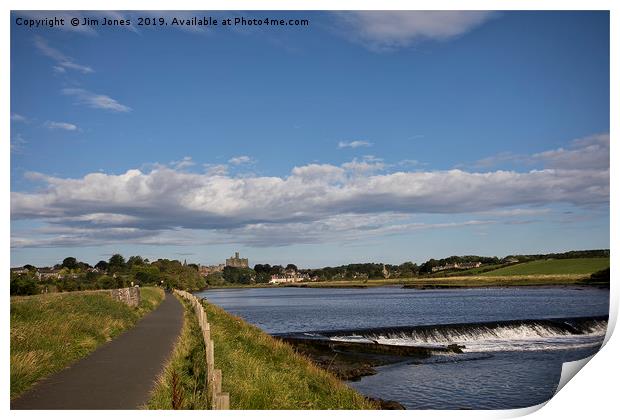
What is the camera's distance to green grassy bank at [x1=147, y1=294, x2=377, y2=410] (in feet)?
31.2

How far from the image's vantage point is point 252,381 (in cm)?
1118

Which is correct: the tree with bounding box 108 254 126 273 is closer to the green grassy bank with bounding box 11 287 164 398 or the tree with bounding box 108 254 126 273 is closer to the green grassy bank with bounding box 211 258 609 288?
the green grassy bank with bounding box 11 287 164 398

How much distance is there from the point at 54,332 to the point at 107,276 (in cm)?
3577

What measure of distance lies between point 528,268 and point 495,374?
5114 centimetres

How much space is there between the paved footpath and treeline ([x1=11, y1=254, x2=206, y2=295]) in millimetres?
3835

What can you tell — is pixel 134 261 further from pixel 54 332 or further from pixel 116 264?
pixel 54 332

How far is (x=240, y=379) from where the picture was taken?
1130cm

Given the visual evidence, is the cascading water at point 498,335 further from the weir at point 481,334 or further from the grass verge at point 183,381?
the grass verge at point 183,381

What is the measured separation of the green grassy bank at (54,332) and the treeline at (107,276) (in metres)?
1.35

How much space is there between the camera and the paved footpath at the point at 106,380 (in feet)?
28.9

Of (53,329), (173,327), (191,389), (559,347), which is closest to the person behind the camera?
(191,389)

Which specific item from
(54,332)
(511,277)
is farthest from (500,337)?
(511,277)
